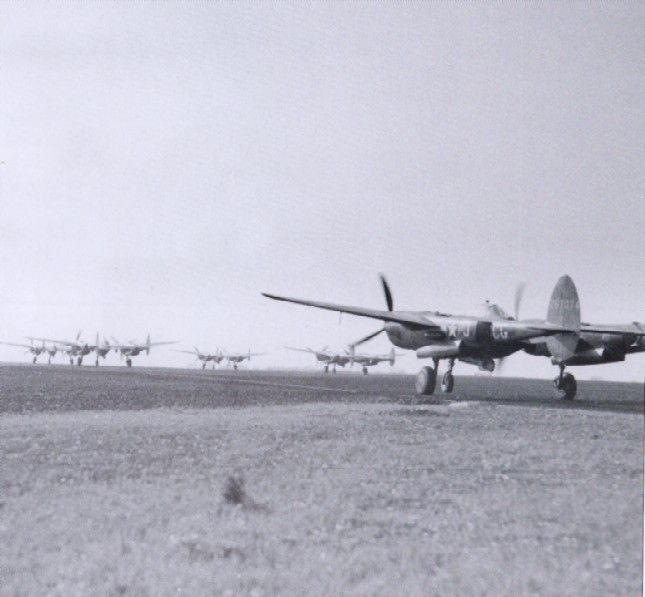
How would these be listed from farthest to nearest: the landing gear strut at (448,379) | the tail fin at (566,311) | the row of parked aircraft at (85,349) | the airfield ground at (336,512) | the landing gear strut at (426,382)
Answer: the row of parked aircraft at (85,349) → the landing gear strut at (426,382) → the landing gear strut at (448,379) → the tail fin at (566,311) → the airfield ground at (336,512)

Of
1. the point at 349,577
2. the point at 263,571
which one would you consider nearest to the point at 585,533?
the point at 349,577

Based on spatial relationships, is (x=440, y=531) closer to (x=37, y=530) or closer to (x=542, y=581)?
(x=542, y=581)

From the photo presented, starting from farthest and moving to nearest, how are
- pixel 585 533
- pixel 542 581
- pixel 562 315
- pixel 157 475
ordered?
pixel 562 315, pixel 157 475, pixel 585 533, pixel 542 581

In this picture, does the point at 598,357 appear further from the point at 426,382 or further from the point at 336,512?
the point at 426,382

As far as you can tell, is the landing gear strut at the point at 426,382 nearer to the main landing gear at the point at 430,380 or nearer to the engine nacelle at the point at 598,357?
the main landing gear at the point at 430,380

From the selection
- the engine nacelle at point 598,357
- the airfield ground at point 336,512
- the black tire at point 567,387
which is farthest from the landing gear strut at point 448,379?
the airfield ground at point 336,512

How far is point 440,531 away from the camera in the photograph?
7.10 m

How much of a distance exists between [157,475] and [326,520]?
10.0 feet

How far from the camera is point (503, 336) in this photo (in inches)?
710

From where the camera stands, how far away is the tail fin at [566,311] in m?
10.3

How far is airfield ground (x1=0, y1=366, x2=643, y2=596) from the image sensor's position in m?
6.50

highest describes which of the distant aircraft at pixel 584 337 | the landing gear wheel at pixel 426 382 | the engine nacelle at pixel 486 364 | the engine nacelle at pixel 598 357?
the distant aircraft at pixel 584 337

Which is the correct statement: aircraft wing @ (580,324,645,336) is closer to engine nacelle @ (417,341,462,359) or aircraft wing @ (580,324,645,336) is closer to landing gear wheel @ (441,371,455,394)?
engine nacelle @ (417,341,462,359)

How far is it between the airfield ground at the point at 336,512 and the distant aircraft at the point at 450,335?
20.2 feet
